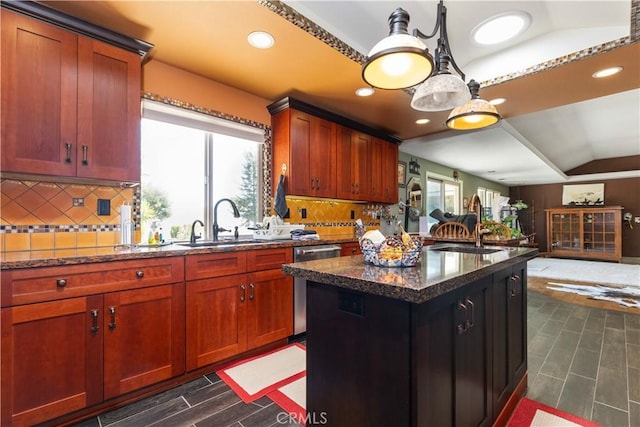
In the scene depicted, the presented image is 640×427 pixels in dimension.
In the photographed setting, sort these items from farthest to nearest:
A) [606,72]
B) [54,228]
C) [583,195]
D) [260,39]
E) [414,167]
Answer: [583,195], [414,167], [606,72], [260,39], [54,228]

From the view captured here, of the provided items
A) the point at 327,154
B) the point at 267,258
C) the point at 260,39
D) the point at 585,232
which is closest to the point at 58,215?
the point at 267,258

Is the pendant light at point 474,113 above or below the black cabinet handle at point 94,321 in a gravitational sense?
above

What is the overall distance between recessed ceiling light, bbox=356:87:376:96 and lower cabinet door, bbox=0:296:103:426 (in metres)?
2.66

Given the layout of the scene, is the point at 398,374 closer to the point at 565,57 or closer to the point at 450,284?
the point at 450,284

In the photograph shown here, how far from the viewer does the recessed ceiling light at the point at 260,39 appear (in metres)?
2.02

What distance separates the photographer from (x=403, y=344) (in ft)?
3.29

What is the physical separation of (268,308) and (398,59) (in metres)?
2.04

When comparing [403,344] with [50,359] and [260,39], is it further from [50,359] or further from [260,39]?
[260,39]

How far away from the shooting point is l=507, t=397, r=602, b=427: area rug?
164 centimetres

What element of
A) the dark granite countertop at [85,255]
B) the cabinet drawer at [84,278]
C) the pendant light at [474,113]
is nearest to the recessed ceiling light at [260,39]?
the pendant light at [474,113]

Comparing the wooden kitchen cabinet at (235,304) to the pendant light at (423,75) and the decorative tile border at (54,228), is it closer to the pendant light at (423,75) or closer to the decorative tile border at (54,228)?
the decorative tile border at (54,228)

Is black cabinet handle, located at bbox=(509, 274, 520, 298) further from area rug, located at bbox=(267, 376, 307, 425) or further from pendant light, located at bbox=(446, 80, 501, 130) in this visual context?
area rug, located at bbox=(267, 376, 307, 425)

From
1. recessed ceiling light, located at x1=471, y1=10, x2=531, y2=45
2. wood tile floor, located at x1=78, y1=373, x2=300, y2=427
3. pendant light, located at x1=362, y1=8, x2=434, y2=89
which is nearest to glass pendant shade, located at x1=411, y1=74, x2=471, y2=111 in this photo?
pendant light, located at x1=362, y1=8, x2=434, y2=89

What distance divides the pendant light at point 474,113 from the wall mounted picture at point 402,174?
123 inches
